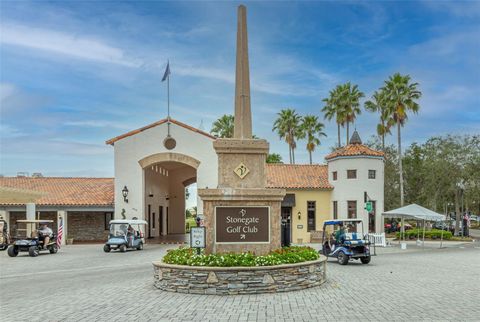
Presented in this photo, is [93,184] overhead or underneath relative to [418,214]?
overhead

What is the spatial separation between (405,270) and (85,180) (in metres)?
28.2

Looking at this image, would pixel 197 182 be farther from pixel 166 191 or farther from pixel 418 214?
pixel 418 214

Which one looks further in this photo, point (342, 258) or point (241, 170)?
point (342, 258)

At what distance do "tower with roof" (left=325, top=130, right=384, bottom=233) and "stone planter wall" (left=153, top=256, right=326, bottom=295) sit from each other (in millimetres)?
22153

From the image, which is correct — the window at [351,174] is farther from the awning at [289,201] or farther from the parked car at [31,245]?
the parked car at [31,245]

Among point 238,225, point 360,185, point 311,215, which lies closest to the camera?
point 238,225

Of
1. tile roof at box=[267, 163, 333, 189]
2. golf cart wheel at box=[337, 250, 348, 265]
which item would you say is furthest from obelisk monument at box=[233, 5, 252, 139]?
tile roof at box=[267, 163, 333, 189]

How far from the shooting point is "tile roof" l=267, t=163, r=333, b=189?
34219mm

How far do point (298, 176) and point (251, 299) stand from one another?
1017 inches

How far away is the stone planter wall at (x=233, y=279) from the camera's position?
10.7 m

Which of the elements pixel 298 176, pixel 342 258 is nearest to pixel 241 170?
pixel 342 258

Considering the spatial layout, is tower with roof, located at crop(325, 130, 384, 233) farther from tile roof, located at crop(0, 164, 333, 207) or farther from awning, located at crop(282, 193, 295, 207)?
awning, located at crop(282, 193, 295, 207)

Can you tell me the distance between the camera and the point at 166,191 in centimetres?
4159

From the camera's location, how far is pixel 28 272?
16500 mm
